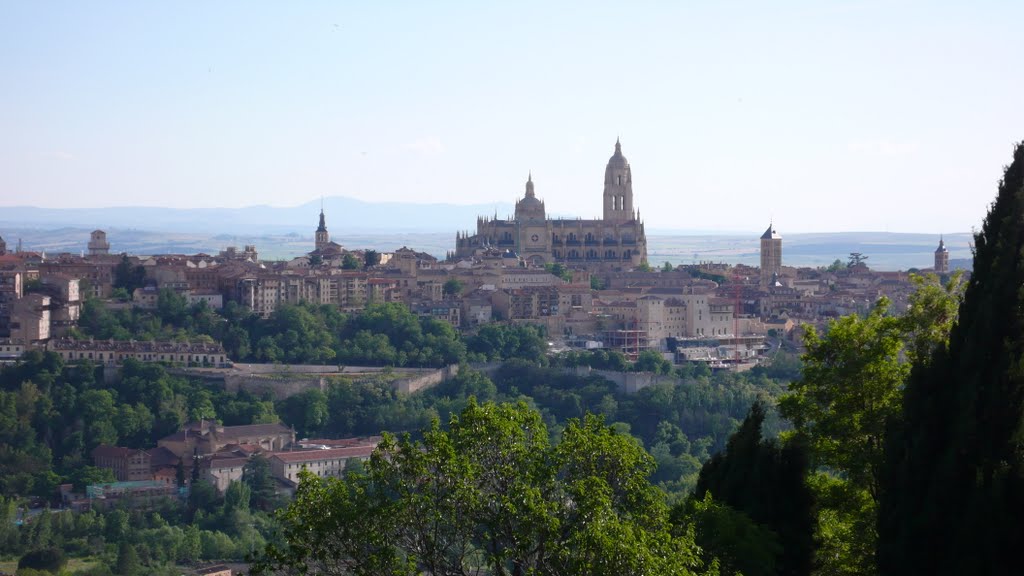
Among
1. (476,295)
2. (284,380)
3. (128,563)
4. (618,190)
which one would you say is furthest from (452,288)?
(128,563)

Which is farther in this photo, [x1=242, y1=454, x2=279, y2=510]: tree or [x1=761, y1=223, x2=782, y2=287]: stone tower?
[x1=761, y1=223, x2=782, y2=287]: stone tower

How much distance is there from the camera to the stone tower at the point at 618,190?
281 feet

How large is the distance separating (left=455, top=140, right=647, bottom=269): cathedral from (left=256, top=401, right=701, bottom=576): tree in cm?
6708

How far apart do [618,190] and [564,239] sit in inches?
201

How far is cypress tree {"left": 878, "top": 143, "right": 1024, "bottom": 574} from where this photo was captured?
12.8m

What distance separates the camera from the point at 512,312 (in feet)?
208

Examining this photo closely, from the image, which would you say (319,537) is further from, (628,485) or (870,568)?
(870,568)

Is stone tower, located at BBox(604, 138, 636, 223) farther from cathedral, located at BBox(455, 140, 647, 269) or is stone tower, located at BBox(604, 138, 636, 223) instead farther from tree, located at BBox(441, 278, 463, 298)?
tree, located at BBox(441, 278, 463, 298)

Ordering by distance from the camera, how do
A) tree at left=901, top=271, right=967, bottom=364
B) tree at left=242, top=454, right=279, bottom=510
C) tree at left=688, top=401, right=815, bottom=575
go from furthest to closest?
tree at left=242, top=454, right=279, bottom=510
tree at left=901, top=271, right=967, bottom=364
tree at left=688, top=401, right=815, bottom=575

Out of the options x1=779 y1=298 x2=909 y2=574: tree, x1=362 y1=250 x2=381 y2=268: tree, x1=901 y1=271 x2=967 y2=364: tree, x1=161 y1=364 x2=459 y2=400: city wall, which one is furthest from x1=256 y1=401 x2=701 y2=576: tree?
x1=362 y1=250 x2=381 y2=268: tree

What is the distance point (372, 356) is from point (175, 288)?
8.79 metres

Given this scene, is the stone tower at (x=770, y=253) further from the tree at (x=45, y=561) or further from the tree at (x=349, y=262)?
the tree at (x=45, y=561)

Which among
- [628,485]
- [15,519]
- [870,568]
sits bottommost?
[15,519]

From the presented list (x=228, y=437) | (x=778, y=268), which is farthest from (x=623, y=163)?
(x=228, y=437)
